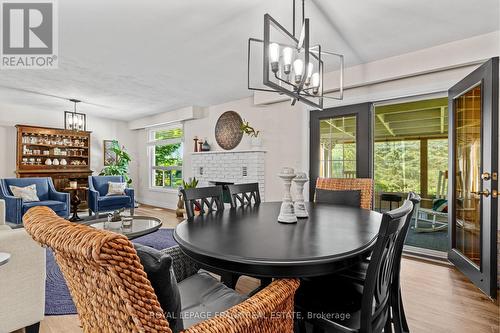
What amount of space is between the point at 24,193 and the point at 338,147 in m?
5.23

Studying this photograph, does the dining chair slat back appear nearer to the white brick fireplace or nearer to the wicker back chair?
the wicker back chair

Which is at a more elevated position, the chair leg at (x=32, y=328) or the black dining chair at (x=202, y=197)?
the black dining chair at (x=202, y=197)

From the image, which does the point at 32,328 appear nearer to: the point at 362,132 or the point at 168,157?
the point at 362,132

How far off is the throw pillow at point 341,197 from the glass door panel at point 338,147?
1110 mm

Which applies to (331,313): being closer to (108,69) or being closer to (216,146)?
(108,69)

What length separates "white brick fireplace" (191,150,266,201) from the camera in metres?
4.64

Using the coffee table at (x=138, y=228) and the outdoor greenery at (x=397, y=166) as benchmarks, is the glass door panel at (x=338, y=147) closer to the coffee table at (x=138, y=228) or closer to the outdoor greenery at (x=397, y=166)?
the outdoor greenery at (x=397, y=166)

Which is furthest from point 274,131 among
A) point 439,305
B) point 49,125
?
point 49,125

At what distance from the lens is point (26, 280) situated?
1628 millimetres

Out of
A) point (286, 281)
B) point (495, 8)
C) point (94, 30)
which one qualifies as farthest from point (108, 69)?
A: point (495, 8)

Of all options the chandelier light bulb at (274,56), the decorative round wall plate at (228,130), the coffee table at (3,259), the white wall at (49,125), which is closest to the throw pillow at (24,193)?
the white wall at (49,125)

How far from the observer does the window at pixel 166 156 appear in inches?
268

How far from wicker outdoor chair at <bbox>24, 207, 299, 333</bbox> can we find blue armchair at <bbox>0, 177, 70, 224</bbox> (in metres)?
4.57

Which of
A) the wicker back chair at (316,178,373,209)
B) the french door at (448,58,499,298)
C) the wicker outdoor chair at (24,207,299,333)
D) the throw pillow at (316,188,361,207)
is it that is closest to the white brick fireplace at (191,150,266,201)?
the wicker back chair at (316,178,373,209)
